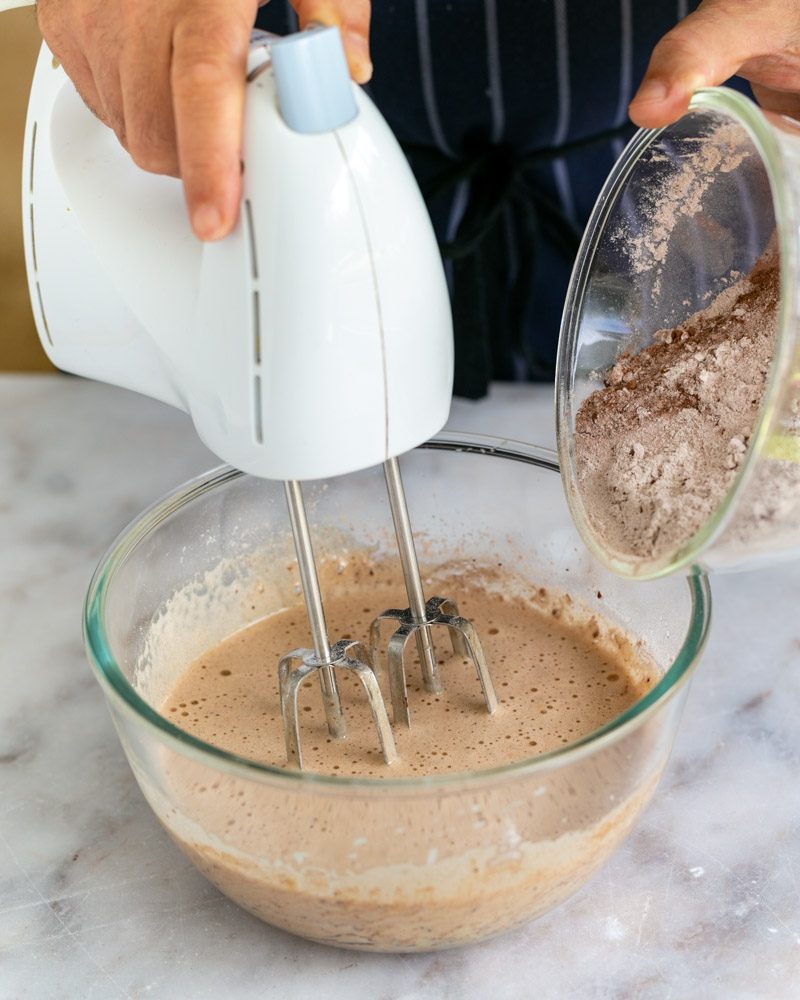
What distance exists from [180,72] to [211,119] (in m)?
0.04

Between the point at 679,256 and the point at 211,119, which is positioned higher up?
the point at 211,119

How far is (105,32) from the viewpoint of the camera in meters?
0.68

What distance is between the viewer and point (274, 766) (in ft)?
2.34

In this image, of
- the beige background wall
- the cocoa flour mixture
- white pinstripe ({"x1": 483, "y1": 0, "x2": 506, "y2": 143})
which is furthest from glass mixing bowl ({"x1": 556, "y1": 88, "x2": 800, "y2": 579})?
the beige background wall

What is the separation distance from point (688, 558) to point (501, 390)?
2.56 ft

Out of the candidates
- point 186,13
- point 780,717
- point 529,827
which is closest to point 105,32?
point 186,13

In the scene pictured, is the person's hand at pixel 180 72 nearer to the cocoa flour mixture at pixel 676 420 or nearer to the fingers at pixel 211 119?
the fingers at pixel 211 119

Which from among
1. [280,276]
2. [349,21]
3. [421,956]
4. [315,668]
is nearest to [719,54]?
[349,21]

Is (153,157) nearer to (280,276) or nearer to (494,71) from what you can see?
(280,276)

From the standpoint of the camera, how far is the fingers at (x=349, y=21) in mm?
699

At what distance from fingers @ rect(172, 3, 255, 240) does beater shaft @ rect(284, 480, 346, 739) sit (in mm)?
180

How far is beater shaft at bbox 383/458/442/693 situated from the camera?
31.0 inches

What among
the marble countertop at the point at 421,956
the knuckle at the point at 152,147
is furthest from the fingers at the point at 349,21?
the marble countertop at the point at 421,956

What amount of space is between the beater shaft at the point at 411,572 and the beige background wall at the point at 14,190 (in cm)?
94
